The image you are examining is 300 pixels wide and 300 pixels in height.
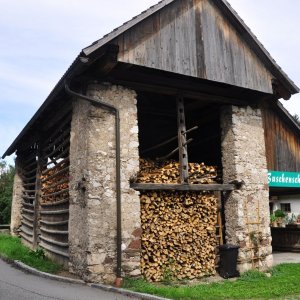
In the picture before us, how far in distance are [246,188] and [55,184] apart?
17.8 ft

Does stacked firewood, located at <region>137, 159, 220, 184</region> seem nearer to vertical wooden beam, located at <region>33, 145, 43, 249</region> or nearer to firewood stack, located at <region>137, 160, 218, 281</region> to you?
firewood stack, located at <region>137, 160, 218, 281</region>

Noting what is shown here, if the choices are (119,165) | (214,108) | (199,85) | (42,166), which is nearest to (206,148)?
(214,108)

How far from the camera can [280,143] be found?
1269 centimetres

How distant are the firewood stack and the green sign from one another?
2.68 meters

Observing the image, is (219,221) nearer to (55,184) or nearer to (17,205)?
(55,184)

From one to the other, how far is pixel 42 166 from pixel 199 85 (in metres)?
6.31

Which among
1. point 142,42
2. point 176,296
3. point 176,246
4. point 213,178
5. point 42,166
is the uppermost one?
point 142,42

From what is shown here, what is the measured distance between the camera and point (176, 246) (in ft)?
30.8

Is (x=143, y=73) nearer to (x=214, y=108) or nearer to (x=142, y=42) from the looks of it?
(x=142, y=42)

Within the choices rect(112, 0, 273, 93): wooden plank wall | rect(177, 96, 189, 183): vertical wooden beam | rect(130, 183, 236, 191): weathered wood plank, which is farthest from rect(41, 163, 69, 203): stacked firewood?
rect(112, 0, 273, 93): wooden plank wall

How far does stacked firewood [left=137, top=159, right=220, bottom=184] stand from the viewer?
31.2ft

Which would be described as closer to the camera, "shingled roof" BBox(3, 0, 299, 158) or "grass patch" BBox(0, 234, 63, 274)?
"shingled roof" BBox(3, 0, 299, 158)

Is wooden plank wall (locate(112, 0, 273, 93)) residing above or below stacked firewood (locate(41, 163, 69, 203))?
above

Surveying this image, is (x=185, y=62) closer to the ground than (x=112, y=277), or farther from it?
farther from it
